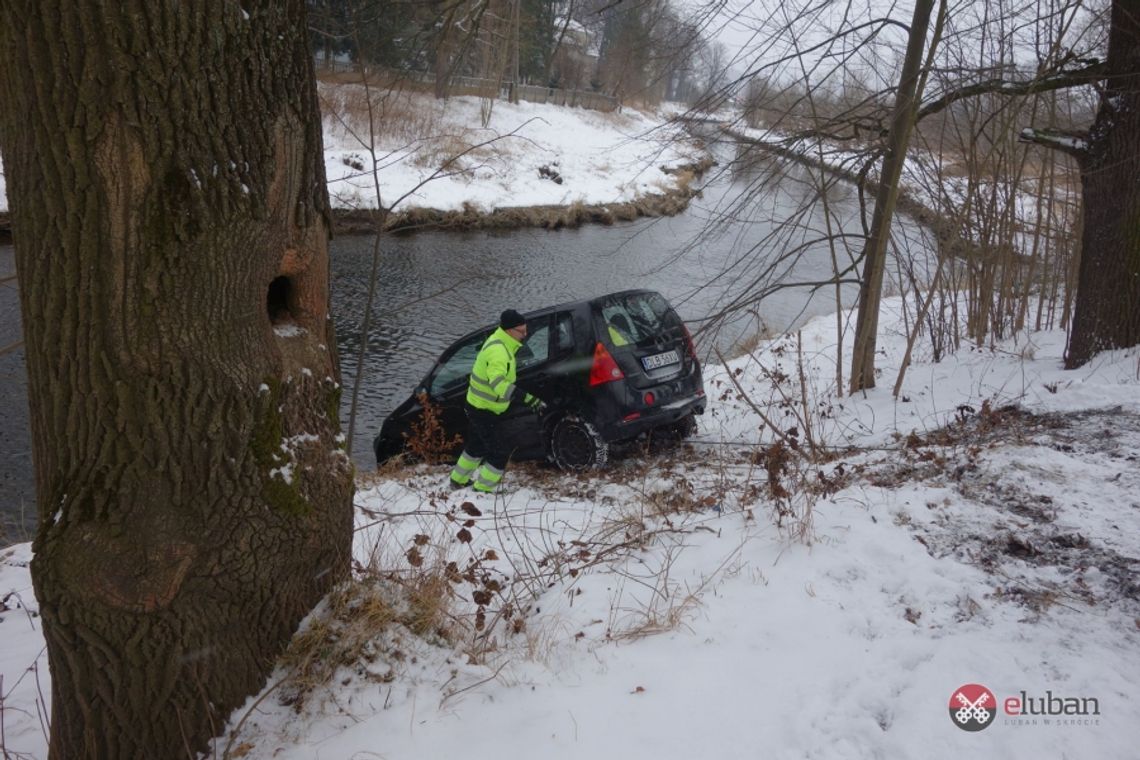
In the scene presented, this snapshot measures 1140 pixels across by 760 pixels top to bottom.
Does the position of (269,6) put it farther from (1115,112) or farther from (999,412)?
(1115,112)

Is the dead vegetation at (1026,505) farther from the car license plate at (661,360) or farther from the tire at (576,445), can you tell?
the tire at (576,445)

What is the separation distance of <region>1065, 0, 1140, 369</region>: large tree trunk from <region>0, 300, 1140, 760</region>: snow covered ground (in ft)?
6.53

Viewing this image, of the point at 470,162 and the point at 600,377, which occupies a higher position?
the point at 470,162

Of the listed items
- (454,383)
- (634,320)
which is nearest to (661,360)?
(634,320)

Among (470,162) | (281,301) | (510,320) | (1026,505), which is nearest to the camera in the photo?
(281,301)

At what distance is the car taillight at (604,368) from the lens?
642cm

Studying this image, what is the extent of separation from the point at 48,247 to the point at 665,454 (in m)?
5.59

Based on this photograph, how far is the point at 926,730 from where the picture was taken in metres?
2.50

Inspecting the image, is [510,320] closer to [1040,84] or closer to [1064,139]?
[1040,84]

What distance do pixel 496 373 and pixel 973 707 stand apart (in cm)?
443

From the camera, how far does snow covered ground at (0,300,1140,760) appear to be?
2611 millimetres

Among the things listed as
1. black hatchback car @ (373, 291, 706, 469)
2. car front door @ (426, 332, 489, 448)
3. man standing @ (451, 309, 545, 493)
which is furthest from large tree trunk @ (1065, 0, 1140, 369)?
car front door @ (426, 332, 489, 448)

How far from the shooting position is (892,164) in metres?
7.52

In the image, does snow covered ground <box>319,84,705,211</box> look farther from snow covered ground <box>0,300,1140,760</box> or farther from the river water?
snow covered ground <box>0,300,1140,760</box>
